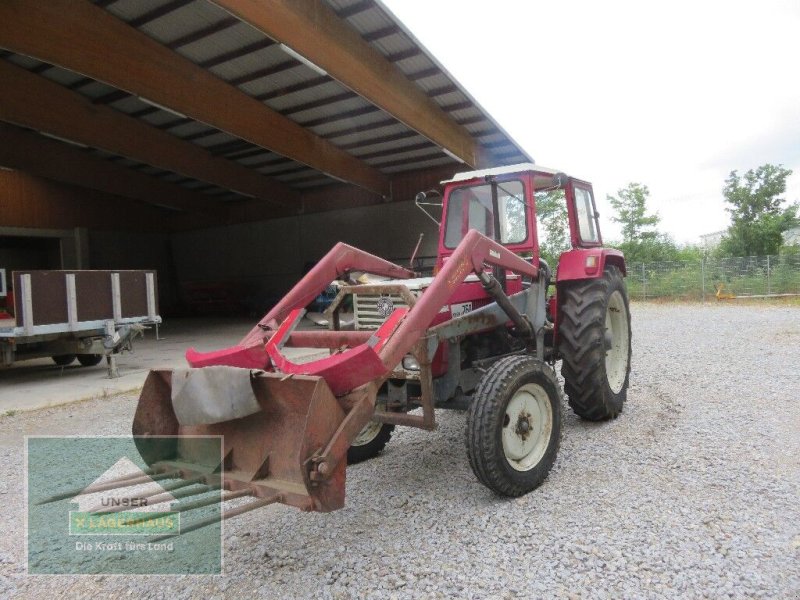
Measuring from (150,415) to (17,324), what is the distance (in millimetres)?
6504

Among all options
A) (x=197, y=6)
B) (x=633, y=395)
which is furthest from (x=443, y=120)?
(x=633, y=395)

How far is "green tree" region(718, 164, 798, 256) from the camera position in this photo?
26.8 m

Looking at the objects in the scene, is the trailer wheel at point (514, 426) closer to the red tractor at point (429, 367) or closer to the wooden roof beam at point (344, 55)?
the red tractor at point (429, 367)

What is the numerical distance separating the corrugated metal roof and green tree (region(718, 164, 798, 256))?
1600 cm

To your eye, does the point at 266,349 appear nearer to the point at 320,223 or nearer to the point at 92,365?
the point at 92,365

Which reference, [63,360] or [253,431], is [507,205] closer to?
[253,431]

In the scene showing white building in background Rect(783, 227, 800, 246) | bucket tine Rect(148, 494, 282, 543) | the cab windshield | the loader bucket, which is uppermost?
white building in background Rect(783, 227, 800, 246)

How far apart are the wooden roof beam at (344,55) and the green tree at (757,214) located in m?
19.5

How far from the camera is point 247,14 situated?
866cm

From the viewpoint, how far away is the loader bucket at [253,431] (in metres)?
2.78

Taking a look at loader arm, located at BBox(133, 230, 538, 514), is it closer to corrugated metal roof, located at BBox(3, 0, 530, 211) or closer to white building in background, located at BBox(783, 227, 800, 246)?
corrugated metal roof, located at BBox(3, 0, 530, 211)

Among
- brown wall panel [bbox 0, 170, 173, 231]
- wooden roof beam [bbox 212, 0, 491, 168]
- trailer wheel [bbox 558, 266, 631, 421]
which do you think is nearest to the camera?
trailer wheel [bbox 558, 266, 631, 421]

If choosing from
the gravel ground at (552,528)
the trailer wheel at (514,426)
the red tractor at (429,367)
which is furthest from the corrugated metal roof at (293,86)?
the trailer wheel at (514,426)

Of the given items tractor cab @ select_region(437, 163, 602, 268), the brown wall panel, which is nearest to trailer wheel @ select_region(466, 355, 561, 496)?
tractor cab @ select_region(437, 163, 602, 268)
